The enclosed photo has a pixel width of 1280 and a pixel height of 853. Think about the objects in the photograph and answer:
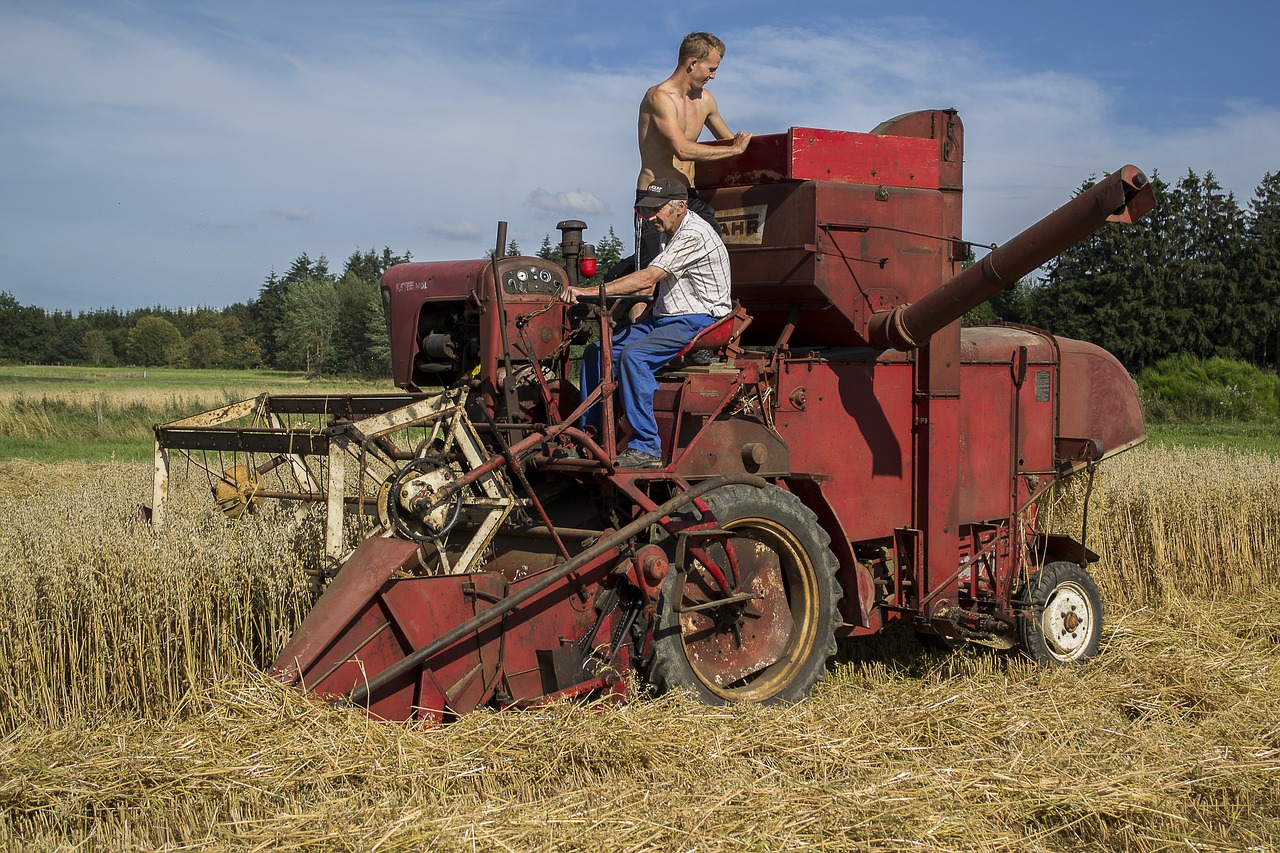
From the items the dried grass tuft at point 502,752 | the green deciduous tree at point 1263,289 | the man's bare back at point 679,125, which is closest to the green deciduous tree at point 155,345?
the green deciduous tree at point 1263,289

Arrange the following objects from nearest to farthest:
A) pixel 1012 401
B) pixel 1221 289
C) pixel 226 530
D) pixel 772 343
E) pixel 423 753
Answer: pixel 423 753 → pixel 226 530 → pixel 772 343 → pixel 1012 401 → pixel 1221 289

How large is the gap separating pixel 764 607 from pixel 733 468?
0.77m

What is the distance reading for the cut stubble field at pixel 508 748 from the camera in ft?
14.1

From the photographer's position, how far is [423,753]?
15.7 ft

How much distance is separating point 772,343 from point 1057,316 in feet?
113

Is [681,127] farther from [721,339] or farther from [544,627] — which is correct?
[544,627]

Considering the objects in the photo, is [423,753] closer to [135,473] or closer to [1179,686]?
[1179,686]

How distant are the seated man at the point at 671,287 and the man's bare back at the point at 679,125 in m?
0.55

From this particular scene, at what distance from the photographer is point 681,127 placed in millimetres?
6895

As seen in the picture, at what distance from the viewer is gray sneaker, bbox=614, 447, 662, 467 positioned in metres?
5.79

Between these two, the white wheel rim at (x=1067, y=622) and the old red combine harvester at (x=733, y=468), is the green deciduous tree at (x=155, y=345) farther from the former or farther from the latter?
the white wheel rim at (x=1067, y=622)

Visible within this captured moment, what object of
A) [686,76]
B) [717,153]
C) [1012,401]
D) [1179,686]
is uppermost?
[686,76]

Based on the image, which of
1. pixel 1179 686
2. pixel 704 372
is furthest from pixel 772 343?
pixel 1179 686

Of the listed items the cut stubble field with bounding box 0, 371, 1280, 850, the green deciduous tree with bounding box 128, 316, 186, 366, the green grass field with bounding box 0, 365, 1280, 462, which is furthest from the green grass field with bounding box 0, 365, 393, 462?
the green deciduous tree with bounding box 128, 316, 186, 366
